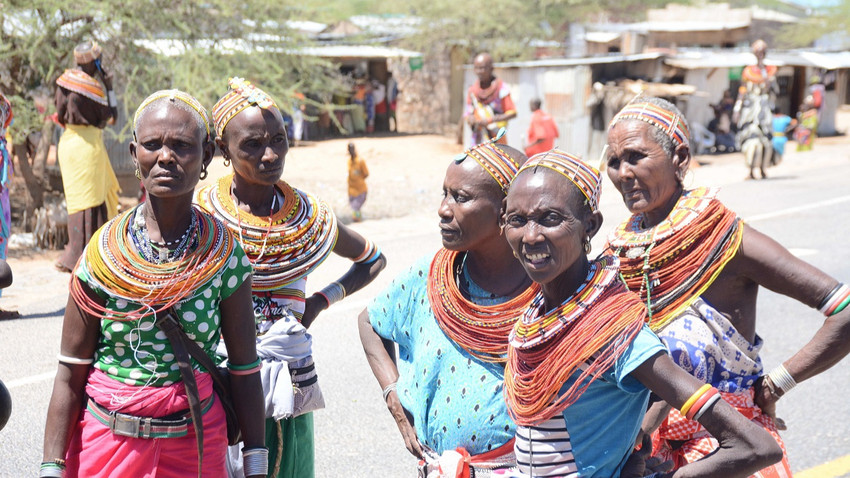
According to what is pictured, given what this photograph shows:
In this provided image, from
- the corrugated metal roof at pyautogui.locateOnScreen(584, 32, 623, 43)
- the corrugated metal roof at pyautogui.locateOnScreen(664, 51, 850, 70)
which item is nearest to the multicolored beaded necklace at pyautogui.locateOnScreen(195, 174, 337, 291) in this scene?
the corrugated metal roof at pyautogui.locateOnScreen(664, 51, 850, 70)

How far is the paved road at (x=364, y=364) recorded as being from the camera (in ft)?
16.3

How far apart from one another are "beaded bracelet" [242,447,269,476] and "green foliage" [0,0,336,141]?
9.43 meters

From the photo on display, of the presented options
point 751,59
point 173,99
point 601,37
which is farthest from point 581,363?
point 601,37

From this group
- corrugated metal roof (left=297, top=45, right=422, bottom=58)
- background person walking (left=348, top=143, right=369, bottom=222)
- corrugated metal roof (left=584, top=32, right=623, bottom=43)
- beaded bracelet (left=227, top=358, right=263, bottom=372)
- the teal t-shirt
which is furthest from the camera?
corrugated metal roof (left=584, top=32, right=623, bottom=43)

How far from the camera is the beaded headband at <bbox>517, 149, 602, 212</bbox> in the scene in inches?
89.7

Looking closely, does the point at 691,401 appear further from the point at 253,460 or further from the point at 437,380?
the point at 253,460

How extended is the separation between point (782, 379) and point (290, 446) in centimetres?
173

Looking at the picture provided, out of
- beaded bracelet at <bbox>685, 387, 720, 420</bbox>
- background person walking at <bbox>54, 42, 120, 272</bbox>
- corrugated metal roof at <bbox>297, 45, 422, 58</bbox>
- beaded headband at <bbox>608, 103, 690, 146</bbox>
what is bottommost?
corrugated metal roof at <bbox>297, 45, 422, 58</bbox>

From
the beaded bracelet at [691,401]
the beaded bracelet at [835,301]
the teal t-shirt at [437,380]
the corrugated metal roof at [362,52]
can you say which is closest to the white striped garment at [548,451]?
the teal t-shirt at [437,380]

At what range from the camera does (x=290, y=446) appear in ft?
11.1

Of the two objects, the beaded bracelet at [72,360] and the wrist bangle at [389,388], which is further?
Answer: the wrist bangle at [389,388]

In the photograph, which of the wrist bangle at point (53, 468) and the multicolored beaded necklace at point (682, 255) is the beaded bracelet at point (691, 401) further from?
the wrist bangle at point (53, 468)

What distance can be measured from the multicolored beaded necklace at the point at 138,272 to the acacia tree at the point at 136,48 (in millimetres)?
9474

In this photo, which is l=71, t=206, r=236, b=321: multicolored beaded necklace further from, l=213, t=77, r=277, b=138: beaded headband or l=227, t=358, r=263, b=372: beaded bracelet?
l=213, t=77, r=277, b=138: beaded headband
